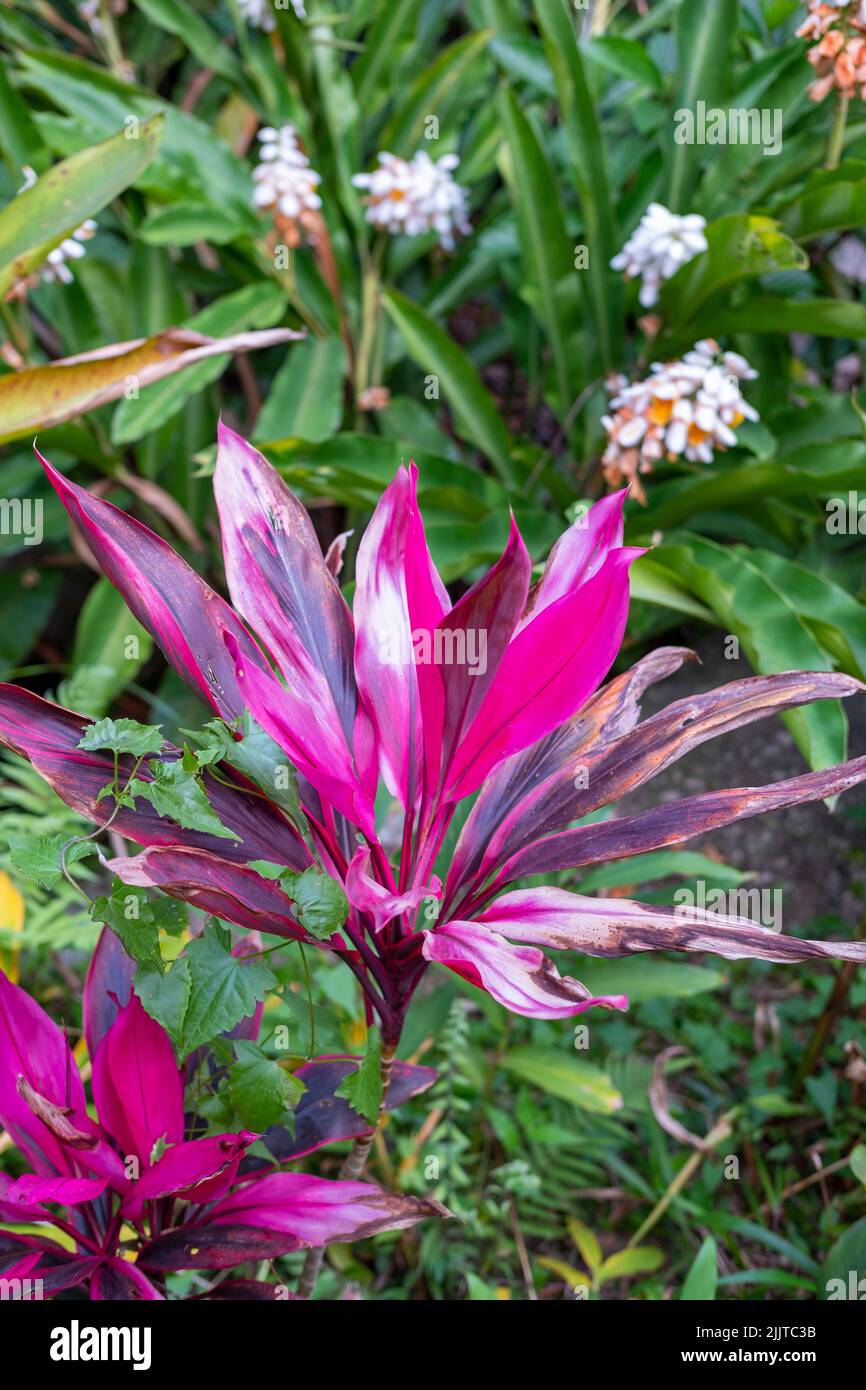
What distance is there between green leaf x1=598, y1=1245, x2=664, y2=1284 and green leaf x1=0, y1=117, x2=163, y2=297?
136 cm

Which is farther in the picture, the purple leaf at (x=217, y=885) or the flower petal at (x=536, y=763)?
the flower petal at (x=536, y=763)

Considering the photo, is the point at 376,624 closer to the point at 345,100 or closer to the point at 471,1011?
the point at 471,1011

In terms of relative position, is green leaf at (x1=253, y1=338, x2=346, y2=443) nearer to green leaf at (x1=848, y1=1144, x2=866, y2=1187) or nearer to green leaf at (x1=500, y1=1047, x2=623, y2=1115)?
green leaf at (x1=500, y1=1047, x2=623, y2=1115)

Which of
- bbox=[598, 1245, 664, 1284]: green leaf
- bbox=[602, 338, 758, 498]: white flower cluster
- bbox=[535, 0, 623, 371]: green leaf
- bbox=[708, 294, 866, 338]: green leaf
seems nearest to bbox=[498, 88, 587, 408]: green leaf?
bbox=[535, 0, 623, 371]: green leaf

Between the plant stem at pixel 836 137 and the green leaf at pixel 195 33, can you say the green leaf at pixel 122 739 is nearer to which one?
the plant stem at pixel 836 137

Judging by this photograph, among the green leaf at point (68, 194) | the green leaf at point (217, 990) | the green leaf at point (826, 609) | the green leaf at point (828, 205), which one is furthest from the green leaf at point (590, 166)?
the green leaf at point (217, 990)

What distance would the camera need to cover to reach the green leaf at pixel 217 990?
0.68 meters

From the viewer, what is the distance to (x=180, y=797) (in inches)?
26.5

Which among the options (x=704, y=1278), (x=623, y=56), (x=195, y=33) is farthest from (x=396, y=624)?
(x=195, y=33)

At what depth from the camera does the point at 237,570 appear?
0.79 meters

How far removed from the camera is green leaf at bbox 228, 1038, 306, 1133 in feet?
2.29

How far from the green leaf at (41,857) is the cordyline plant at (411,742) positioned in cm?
4

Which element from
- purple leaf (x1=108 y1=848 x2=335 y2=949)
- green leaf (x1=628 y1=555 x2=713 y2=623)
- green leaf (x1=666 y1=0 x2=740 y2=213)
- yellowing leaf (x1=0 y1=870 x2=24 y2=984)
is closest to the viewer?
purple leaf (x1=108 y1=848 x2=335 y2=949)

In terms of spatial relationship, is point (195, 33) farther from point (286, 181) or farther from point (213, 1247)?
point (213, 1247)
